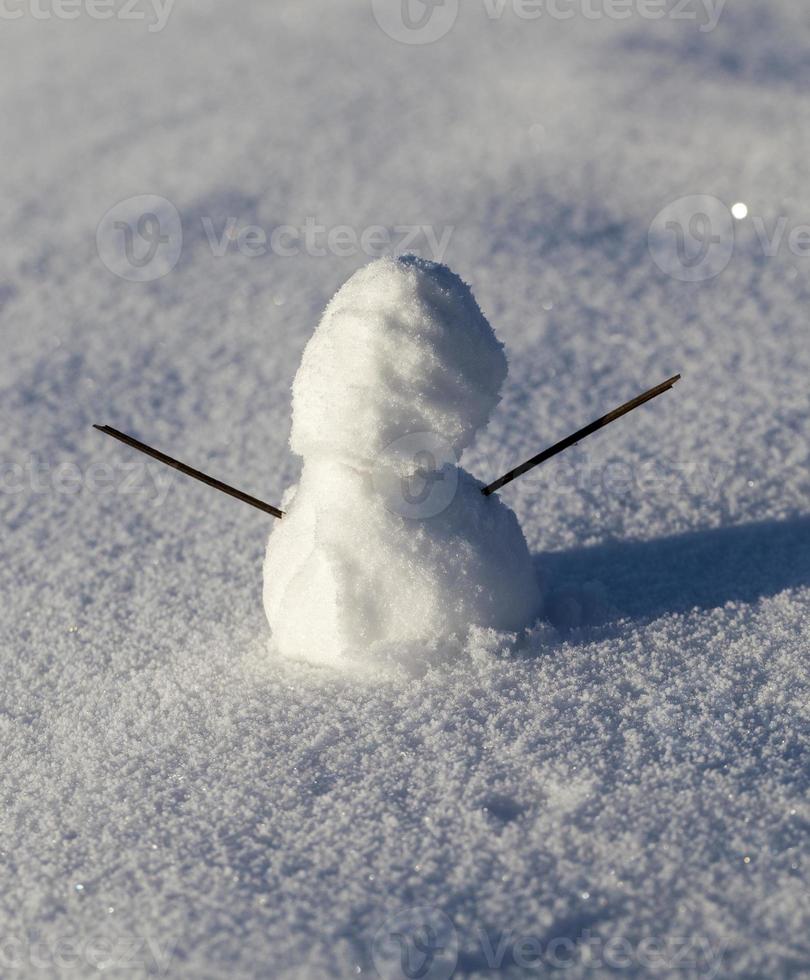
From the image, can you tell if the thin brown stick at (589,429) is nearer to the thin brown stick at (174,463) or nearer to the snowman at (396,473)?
the snowman at (396,473)

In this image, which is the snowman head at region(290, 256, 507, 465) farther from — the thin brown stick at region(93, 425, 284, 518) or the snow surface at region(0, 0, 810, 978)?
the snow surface at region(0, 0, 810, 978)

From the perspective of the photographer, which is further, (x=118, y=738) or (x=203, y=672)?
(x=203, y=672)

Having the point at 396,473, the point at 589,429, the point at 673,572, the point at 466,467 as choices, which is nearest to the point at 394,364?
the point at 396,473

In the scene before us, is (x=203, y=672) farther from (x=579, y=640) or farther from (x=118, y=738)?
(x=579, y=640)

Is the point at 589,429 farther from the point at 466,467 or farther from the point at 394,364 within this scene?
the point at 466,467

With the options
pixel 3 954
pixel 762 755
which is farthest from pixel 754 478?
pixel 3 954

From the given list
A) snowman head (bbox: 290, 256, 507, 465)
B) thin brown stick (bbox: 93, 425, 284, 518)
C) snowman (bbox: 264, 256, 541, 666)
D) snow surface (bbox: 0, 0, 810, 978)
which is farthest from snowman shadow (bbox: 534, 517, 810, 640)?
thin brown stick (bbox: 93, 425, 284, 518)

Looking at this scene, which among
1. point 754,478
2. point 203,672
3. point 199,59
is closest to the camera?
point 203,672
